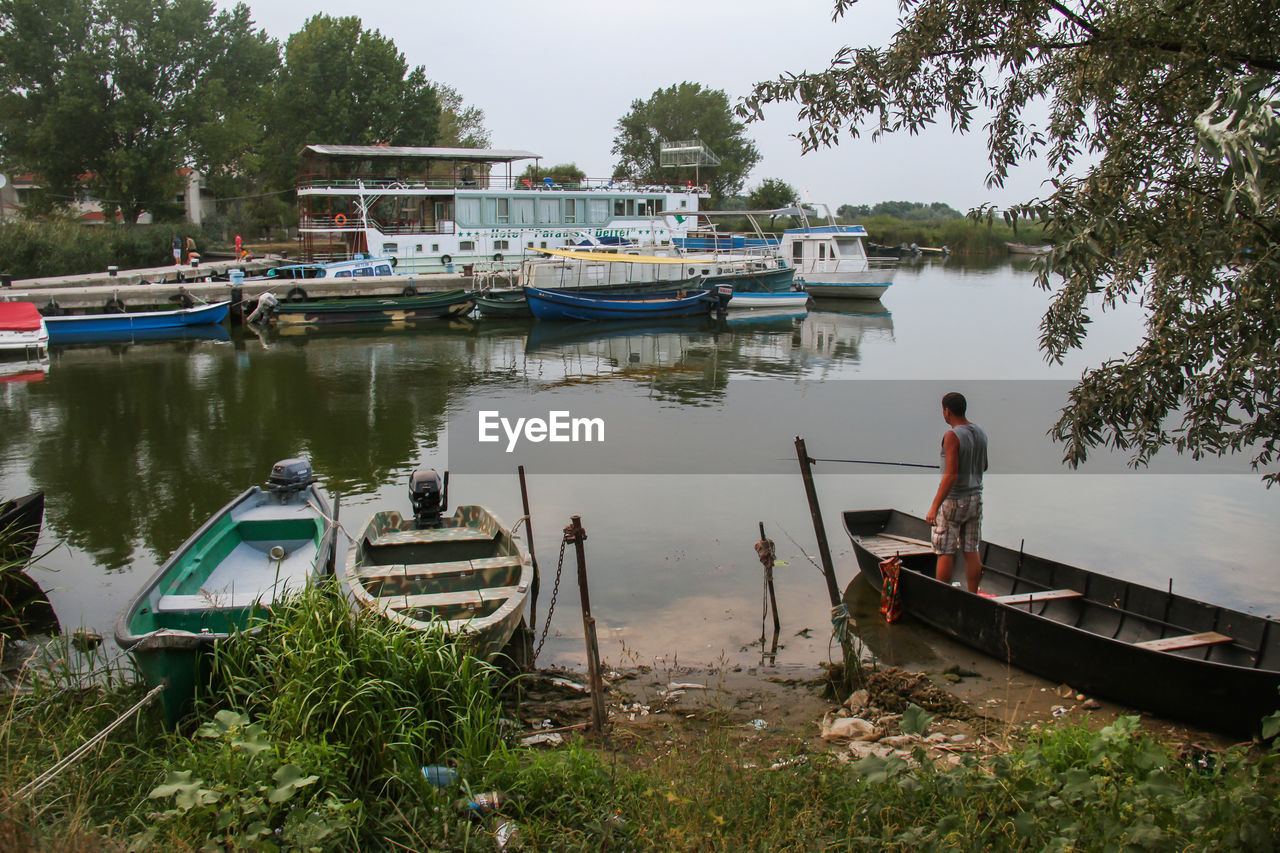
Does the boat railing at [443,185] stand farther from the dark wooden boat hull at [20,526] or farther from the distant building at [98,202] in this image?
the dark wooden boat hull at [20,526]

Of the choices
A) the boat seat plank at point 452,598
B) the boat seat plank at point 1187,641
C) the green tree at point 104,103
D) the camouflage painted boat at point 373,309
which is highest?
the green tree at point 104,103

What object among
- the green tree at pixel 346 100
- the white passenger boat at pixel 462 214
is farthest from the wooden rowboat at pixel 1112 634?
the green tree at pixel 346 100

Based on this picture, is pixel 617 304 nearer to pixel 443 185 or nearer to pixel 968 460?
pixel 443 185

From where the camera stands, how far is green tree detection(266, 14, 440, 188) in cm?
5625

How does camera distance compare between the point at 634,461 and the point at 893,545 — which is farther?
the point at 634,461

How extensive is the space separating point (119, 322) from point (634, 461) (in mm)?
20926

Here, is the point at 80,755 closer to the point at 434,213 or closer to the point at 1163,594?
the point at 1163,594

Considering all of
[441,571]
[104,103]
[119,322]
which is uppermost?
[104,103]

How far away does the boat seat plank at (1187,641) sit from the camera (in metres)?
6.38

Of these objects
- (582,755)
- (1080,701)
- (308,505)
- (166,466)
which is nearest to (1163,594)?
(1080,701)

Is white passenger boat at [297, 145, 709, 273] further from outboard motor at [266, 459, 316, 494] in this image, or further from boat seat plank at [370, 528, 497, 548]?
boat seat plank at [370, 528, 497, 548]

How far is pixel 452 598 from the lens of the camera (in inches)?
278

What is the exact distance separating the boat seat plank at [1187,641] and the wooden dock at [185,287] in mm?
29885

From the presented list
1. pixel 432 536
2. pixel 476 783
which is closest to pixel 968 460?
pixel 476 783
